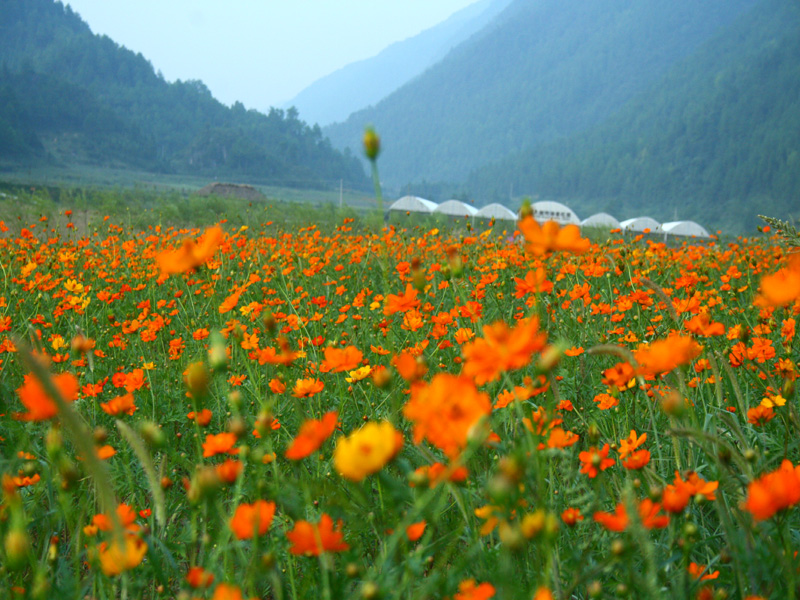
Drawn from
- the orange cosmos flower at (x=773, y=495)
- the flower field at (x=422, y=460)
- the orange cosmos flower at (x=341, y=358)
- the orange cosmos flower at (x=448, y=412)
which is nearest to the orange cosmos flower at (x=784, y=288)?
the flower field at (x=422, y=460)

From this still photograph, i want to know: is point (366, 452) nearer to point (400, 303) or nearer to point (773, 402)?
point (400, 303)

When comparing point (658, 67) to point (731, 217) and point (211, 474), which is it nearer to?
point (731, 217)

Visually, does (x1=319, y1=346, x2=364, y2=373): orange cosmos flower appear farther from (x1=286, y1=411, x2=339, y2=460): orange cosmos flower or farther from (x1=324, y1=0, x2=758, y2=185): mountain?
(x1=324, y1=0, x2=758, y2=185): mountain

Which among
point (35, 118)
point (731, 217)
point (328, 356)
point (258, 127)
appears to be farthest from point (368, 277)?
point (258, 127)

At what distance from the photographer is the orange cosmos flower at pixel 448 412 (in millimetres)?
481

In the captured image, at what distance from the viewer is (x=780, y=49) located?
204ft

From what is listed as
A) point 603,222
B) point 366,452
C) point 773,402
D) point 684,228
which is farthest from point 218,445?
point 684,228

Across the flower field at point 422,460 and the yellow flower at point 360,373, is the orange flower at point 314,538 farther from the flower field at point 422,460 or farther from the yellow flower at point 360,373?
the yellow flower at point 360,373

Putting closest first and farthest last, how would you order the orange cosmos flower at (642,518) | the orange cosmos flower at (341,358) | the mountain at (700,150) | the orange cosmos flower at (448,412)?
the orange cosmos flower at (448,412), the orange cosmos flower at (642,518), the orange cosmos flower at (341,358), the mountain at (700,150)

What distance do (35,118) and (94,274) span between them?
56849 mm

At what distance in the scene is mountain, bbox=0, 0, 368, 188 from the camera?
49.5 meters

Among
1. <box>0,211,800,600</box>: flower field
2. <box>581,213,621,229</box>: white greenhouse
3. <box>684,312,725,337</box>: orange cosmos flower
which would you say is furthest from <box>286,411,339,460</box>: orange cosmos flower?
<box>581,213,621,229</box>: white greenhouse

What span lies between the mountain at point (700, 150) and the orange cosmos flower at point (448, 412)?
43434 mm

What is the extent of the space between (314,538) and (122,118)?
216 ft
